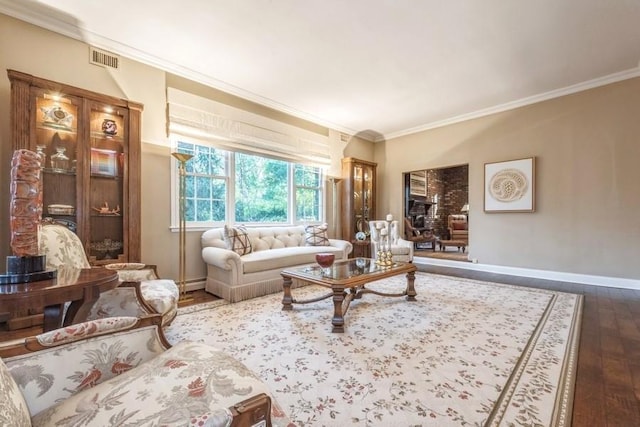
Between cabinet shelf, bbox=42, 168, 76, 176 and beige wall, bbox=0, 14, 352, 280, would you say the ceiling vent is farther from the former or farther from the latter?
cabinet shelf, bbox=42, 168, 76, 176

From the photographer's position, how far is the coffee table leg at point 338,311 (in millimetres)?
2352

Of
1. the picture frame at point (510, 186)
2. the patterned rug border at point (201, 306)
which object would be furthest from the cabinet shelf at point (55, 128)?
the picture frame at point (510, 186)

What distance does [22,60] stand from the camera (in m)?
2.67

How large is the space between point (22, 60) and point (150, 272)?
7.77 ft

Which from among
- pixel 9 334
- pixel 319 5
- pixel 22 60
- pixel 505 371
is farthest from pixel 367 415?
pixel 22 60

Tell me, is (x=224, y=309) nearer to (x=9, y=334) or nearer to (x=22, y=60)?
(x=9, y=334)

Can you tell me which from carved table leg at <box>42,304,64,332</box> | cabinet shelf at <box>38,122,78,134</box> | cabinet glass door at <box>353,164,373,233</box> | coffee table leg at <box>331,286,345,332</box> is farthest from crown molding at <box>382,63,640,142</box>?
carved table leg at <box>42,304,64,332</box>

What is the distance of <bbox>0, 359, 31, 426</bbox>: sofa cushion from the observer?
0.63 metres

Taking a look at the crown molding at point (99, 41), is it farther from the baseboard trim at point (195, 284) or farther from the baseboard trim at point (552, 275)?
the baseboard trim at point (552, 275)

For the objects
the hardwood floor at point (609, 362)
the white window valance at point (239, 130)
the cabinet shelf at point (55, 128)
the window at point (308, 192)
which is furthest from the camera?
the window at point (308, 192)

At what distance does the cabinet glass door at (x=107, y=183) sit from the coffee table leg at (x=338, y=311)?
2248 mm

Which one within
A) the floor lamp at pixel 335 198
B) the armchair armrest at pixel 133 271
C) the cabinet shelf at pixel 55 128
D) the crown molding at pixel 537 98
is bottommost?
the armchair armrest at pixel 133 271

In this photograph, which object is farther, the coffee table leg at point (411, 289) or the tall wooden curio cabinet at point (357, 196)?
the tall wooden curio cabinet at point (357, 196)

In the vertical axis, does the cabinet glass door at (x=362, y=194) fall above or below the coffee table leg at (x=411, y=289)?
above
